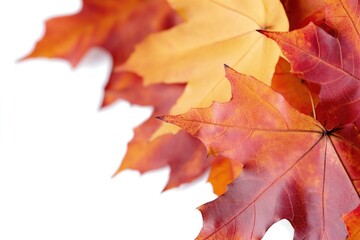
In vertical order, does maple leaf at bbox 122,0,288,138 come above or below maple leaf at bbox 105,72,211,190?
above

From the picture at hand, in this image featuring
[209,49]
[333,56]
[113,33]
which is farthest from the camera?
[113,33]

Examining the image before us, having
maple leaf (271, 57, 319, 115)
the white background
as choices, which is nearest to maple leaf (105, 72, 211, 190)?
the white background

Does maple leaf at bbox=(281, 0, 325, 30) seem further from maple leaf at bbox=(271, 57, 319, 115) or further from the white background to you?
the white background

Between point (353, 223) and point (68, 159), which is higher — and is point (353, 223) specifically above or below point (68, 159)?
below

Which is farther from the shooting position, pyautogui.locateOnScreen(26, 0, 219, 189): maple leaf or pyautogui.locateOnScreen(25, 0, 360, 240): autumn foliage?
pyautogui.locateOnScreen(26, 0, 219, 189): maple leaf

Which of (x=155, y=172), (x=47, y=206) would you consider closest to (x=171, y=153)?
(x=155, y=172)

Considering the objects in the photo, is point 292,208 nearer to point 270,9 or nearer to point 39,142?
point 270,9

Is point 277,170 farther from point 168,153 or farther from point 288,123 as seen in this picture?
point 168,153

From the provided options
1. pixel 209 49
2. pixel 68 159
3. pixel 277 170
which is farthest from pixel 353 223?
pixel 68 159
